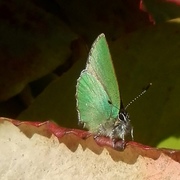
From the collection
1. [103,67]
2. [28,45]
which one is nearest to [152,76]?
[103,67]

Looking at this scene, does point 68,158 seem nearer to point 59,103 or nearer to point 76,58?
point 59,103

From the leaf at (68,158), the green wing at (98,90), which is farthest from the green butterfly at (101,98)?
the leaf at (68,158)

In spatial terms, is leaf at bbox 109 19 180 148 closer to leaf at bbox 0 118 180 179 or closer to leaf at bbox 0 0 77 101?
leaf at bbox 0 0 77 101

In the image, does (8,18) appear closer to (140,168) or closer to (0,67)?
(0,67)

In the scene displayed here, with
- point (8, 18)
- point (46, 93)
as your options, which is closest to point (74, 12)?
point (8, 18)

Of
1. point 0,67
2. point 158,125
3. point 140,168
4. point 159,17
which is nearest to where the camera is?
point 140,168

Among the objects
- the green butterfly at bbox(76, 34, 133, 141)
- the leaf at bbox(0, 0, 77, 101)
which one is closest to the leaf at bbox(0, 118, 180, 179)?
the green butterfly at bbox(76, 34, 133, 141)
